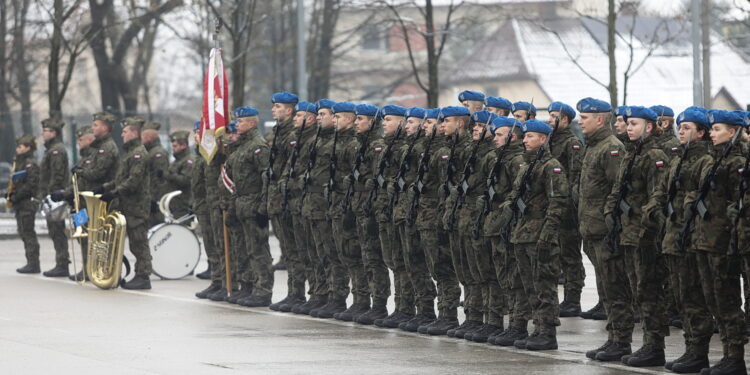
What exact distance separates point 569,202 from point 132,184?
644 cm

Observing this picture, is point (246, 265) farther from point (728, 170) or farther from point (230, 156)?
point (728, 170)

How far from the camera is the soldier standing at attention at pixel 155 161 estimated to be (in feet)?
67.3

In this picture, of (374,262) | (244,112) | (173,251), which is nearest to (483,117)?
(374,262)

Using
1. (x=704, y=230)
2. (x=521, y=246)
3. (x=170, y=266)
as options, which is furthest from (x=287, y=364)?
(x=170, y=266)

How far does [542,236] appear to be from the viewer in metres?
12.5

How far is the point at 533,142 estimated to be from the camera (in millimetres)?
12812

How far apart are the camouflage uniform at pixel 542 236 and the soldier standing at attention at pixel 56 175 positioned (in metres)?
9.35

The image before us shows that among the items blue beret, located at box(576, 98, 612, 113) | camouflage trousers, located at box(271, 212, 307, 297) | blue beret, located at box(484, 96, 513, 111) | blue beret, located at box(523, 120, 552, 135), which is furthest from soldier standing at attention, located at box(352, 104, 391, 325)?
blue beret, located at box(576, 98, 612, 113)

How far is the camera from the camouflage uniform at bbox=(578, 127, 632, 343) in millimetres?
12055

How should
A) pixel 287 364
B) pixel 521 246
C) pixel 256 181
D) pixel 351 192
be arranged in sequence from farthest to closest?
1. pixel 256 181
2. pixel 351 192
3. pixel 521 246
4. pixel 287 364

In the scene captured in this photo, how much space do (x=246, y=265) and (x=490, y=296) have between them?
4.39m

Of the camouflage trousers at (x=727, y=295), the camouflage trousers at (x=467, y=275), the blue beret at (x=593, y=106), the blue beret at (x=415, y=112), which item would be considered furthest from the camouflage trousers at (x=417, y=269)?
the camouflage trousers at (x=727, y=295)

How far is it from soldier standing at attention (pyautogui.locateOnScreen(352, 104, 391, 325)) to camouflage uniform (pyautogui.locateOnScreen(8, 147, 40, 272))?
751 centimetres

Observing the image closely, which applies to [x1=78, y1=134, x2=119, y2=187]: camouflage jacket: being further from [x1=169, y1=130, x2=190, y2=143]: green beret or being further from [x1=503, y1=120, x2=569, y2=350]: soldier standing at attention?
[x1=503, y1=120, x2=569, y2=350]: soldier standing at attention
